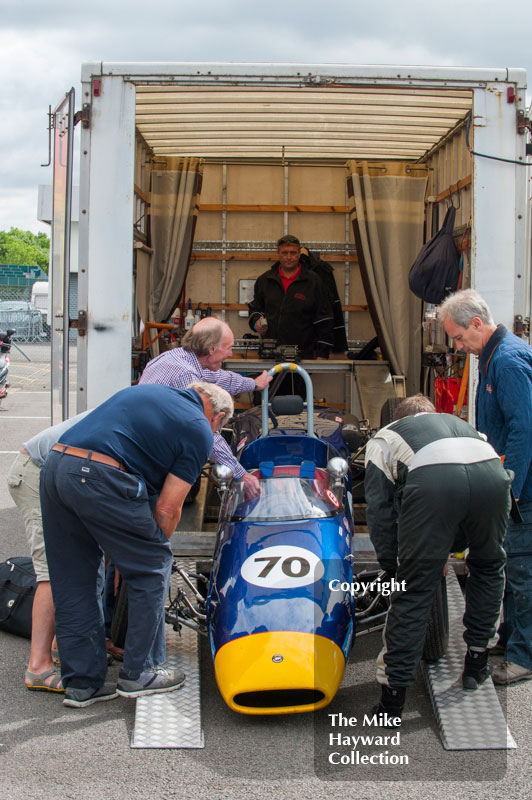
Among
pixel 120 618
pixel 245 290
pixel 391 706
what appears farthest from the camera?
pixel 245 290

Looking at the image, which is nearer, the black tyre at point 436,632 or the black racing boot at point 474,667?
the black racing boot at point 474,667

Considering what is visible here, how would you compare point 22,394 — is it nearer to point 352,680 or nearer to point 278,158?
point 278,158

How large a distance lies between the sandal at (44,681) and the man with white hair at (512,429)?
7.63 feet

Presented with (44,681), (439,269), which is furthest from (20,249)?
(44,681)

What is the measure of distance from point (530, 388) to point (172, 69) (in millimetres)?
3176

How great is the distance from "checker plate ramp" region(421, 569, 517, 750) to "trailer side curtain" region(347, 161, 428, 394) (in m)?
4.68

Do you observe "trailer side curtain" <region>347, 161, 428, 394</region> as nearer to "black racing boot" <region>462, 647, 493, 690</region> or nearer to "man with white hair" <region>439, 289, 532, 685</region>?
"man with white hair" <region>439, 289, 532, 685</region>

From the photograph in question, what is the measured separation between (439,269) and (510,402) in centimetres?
312

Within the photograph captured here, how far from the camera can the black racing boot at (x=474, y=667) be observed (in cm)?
400

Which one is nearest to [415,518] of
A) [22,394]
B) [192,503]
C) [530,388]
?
[530,388]

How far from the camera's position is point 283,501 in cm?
434

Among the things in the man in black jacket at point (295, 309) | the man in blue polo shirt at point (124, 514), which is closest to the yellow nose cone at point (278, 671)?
the man in blue polo shirt at point (124, 514)

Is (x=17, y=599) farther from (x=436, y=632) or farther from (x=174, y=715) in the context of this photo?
(x=436, y=632)

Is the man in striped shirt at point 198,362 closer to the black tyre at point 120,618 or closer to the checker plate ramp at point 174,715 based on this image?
the black tyre at point 120,618
